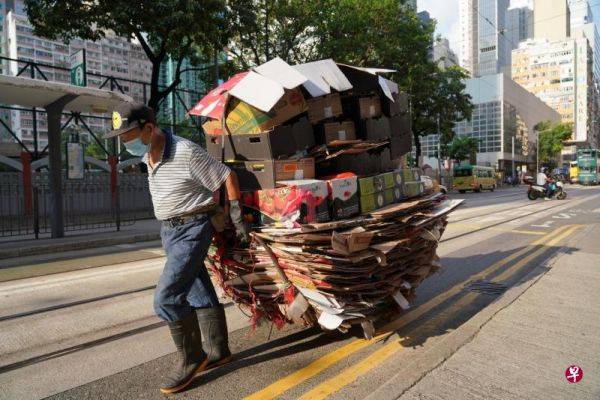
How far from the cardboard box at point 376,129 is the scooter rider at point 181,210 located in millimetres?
1507

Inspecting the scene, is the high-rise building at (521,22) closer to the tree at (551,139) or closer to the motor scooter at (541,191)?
the tree at (551,139)

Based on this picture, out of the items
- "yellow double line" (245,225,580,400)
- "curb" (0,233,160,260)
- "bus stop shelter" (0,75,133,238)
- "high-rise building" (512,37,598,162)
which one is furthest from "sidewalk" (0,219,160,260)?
"high-rise building" (512,37,598,162)

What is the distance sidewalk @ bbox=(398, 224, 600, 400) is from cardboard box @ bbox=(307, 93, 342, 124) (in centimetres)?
208

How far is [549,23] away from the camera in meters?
124

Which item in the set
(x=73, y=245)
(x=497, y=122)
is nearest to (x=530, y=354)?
(x=73, y=245)

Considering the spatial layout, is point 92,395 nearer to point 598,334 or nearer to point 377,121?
point 377,121

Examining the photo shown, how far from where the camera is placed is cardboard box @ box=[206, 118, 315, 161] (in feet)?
10.9

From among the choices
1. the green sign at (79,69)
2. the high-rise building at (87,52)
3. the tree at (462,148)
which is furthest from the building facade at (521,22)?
the green sign at (79,69)

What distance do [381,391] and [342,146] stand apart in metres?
1.92

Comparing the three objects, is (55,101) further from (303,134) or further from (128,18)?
(303,134)

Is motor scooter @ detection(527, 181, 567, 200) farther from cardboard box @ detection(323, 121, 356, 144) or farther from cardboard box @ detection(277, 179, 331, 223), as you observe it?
cardboard box @ detection(277, 179, 331, 223)

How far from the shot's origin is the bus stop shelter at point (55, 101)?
9.29 m

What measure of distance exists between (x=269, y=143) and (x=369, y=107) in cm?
128

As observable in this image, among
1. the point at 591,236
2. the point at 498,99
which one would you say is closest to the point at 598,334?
the point at 591,236
